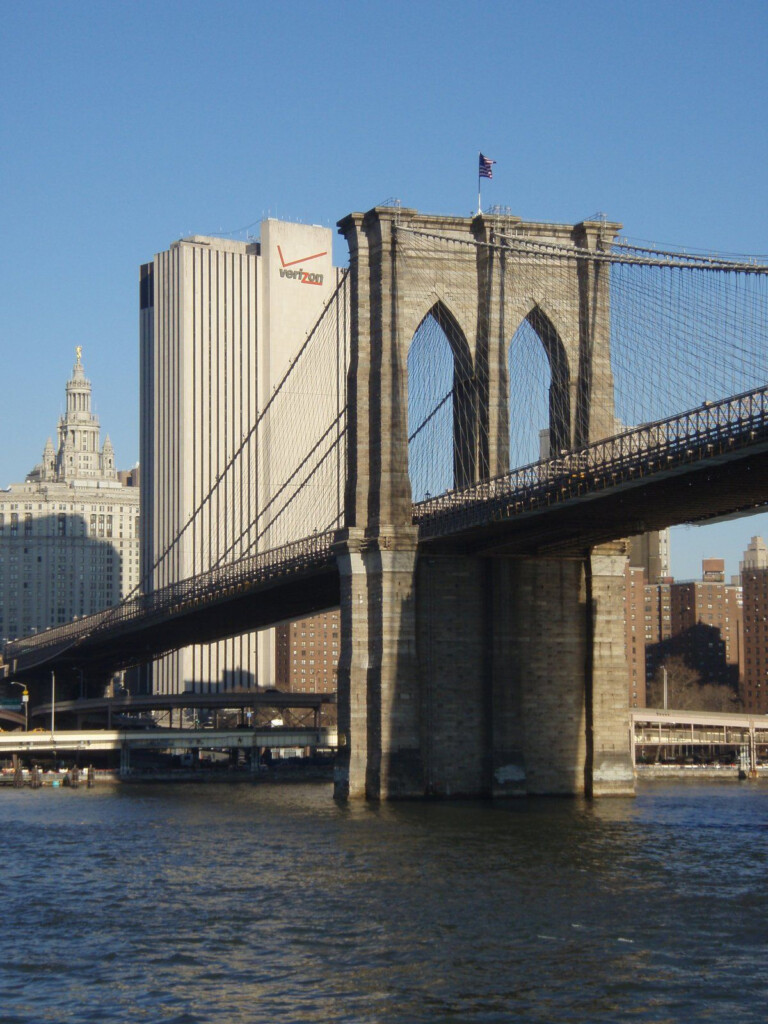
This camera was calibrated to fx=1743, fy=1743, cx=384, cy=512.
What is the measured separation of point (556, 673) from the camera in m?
→ 77.0

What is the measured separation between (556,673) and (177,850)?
25497 millimetres

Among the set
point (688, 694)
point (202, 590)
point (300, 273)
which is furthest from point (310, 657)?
point (202, 590)

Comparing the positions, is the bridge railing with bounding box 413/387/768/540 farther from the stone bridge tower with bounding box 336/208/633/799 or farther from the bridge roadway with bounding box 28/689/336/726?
the bridge roadway with bounding box 28/689/336/726

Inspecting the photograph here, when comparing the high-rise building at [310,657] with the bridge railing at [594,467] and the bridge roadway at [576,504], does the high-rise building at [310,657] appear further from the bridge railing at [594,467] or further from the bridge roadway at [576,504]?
the bridge railing at [594,467]

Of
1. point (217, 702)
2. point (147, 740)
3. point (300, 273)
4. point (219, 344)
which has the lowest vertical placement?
point (147, 740)

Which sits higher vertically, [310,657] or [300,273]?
[300,273]

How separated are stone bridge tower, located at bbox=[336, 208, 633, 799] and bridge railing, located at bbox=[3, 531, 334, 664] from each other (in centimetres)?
603

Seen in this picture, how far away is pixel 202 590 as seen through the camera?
330ft

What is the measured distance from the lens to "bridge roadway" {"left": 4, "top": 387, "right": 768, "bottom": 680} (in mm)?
56719

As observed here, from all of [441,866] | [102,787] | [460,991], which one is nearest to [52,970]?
[460,991]

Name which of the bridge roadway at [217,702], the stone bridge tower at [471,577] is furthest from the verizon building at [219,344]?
the stone bridge tower at [471,577]

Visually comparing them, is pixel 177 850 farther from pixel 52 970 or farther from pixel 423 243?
pixel 423 243

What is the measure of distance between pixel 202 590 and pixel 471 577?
93.4ft

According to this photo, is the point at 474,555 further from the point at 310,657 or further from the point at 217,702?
the point at 310,657
